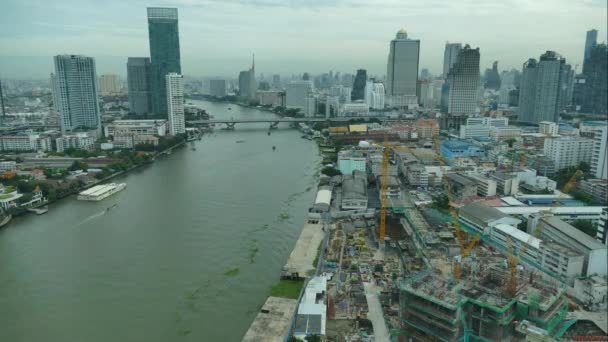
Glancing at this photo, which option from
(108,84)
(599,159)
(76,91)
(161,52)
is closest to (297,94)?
(161,52)

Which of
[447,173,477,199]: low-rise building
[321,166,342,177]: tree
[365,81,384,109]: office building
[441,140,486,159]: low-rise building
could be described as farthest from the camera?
[365,81,384,109]: office building

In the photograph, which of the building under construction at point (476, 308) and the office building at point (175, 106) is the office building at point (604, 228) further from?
the office building at point (175, 106)

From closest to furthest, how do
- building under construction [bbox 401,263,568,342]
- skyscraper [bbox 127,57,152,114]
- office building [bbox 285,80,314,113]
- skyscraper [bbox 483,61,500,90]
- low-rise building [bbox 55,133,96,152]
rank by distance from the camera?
building under construction [bbox 401,263,568,342], low-rise building [bbox 55,133,96,152], skyscraper [bbox 127,57,152,114], office building [bbox 285,80,314,113], skyscraper [bbox 483,61,500,90]

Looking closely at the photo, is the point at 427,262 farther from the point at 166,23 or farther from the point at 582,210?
the point at 166,23

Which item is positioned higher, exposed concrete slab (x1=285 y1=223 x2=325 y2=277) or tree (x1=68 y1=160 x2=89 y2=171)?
tree (x1=68 y1=160 x2=89 y2=171)

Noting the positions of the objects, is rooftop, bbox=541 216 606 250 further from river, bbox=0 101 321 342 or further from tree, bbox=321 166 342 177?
tree, bbox=321 166 342 177

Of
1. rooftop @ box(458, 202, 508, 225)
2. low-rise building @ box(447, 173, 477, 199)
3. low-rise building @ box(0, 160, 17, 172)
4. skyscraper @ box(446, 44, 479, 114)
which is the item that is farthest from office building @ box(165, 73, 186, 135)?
rooftop @ box(458, 202, 508, 225)

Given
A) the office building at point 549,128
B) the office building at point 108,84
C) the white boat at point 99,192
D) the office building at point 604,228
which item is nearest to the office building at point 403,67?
the office building at point 549,128
